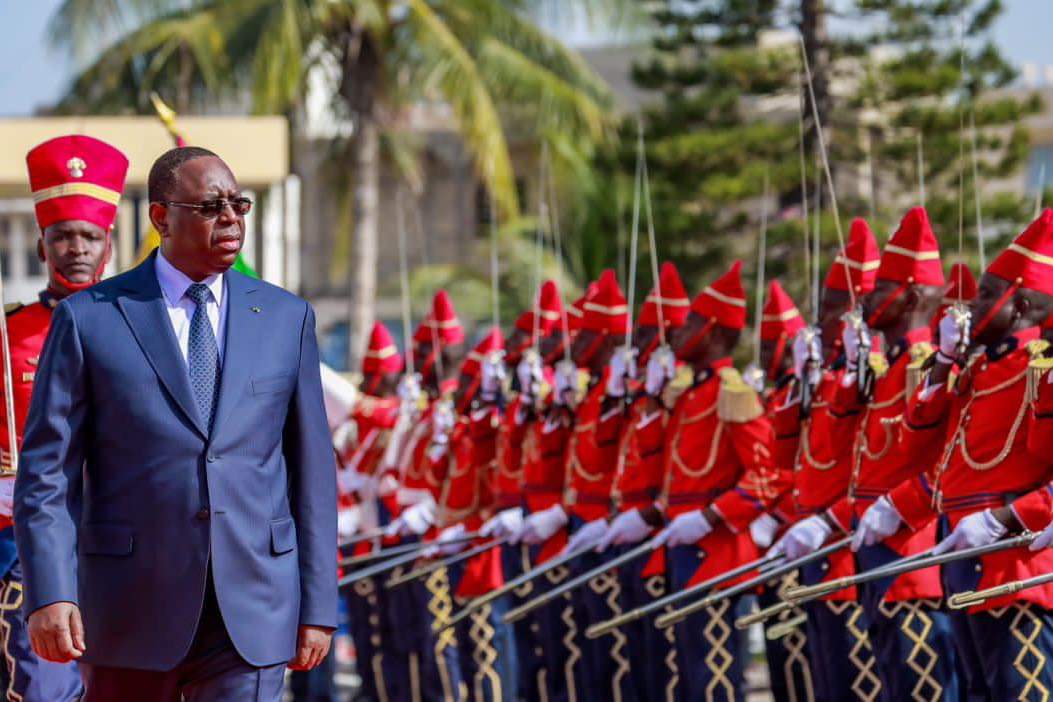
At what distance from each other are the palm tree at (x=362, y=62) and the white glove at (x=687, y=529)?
12403mm

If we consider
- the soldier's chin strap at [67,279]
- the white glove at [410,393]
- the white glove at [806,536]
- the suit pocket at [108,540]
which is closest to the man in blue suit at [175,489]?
the suit pocket at [108,540]

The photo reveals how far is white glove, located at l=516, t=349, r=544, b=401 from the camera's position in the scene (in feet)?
31.3

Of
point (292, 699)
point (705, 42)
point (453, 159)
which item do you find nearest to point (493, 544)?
point (292, 699)

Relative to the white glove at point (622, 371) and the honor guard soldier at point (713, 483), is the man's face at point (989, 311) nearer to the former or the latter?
the honor guard soldier at point (713, 483)

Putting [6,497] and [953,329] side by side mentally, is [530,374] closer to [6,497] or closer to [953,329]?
[953,329]

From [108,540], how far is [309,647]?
522 mm

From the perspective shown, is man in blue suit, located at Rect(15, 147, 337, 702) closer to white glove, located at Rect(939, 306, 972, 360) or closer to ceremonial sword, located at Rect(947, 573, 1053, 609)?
ceremonial sword, located at Rect(947, 573, 1053, 609)

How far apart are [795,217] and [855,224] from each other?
745 cm

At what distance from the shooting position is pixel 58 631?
436 cm

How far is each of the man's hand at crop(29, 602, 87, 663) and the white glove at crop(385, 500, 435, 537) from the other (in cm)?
622

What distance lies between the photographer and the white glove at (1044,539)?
18.6 ft

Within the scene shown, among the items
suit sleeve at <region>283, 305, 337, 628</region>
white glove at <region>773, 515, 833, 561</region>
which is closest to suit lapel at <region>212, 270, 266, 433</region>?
suit sleeve at <region>283, 305, 337, 628</region>

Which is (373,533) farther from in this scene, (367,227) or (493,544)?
(367,227)

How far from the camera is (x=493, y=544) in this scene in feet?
31.9
